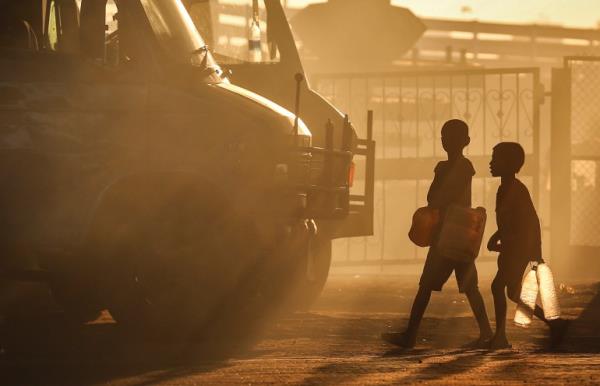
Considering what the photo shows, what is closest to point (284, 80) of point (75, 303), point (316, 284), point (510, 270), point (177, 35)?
point (316, 284)

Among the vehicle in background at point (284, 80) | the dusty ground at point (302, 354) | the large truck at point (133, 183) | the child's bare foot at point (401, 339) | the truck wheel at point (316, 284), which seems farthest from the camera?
the vehicle in background at point (284, 80)

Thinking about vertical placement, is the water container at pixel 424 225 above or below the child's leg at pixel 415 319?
above

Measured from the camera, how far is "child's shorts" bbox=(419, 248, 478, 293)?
8703 mm

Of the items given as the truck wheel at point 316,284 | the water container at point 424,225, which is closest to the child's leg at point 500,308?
the water container at point 424,225

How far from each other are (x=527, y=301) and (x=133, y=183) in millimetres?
2575

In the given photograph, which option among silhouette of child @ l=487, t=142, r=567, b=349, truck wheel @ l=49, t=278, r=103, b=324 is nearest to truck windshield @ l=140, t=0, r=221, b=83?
truck wheel @ l=49, t=278, r=103, b=324

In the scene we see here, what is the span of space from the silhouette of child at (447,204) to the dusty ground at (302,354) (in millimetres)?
195

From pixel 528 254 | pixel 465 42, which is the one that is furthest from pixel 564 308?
pixel 465 42

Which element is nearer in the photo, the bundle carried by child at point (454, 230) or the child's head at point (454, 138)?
the bundle carried by child at point (454, 230)

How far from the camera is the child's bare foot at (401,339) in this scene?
873 cm

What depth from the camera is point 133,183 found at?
899 cm

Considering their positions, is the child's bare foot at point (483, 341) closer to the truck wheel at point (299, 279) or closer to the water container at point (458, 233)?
the water container at point (458, 233)

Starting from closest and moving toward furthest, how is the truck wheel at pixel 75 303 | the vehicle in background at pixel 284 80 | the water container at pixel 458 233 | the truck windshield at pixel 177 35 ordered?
the water container at pixel 458 233 < the truck windshield at pixel 177 35 < the truck wheel at pixel 75 303 < the vehicle in background at pixel 284 80

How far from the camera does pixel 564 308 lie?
480 inches
